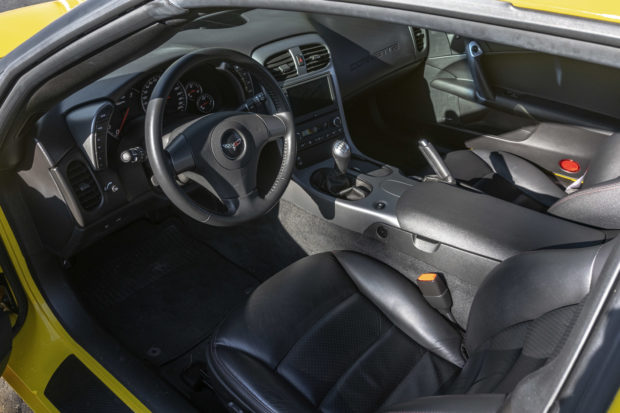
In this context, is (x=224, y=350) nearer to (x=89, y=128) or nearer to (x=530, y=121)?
(x=89, y=128)

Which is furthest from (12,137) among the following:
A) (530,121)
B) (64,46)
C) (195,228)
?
(530,121)

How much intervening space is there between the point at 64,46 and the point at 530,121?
225 centimetres

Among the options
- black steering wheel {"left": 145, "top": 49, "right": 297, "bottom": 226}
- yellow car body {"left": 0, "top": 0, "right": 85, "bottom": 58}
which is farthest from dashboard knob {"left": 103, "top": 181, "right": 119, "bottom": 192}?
yellow car body {"left": 0, "top": 0, "right": 85, "bottom": 58}

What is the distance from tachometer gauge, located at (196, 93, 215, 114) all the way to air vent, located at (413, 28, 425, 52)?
4.77ft

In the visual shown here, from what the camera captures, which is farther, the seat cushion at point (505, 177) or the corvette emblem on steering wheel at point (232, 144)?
the seat cushion at point (505, 177)

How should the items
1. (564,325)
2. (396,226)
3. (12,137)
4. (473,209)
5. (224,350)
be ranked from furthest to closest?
(396,226) < (473,209) < (224,350) < (12,137) < (564,325)

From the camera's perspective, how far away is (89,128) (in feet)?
5.53

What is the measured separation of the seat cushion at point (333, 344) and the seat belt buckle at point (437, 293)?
0.11ft

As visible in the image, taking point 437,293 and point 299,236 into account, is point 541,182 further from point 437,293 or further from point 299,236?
point 299,236

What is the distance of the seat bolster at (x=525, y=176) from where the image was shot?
231 cm

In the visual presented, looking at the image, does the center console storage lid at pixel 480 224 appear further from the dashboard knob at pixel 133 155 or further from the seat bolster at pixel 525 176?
the dashboard knob at pixel 133 155

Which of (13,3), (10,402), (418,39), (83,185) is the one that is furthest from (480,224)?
(13,3)

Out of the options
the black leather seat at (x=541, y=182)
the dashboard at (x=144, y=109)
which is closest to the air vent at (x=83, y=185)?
the dashboard at (x=144, y=109)

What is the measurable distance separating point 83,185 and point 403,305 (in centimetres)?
107
